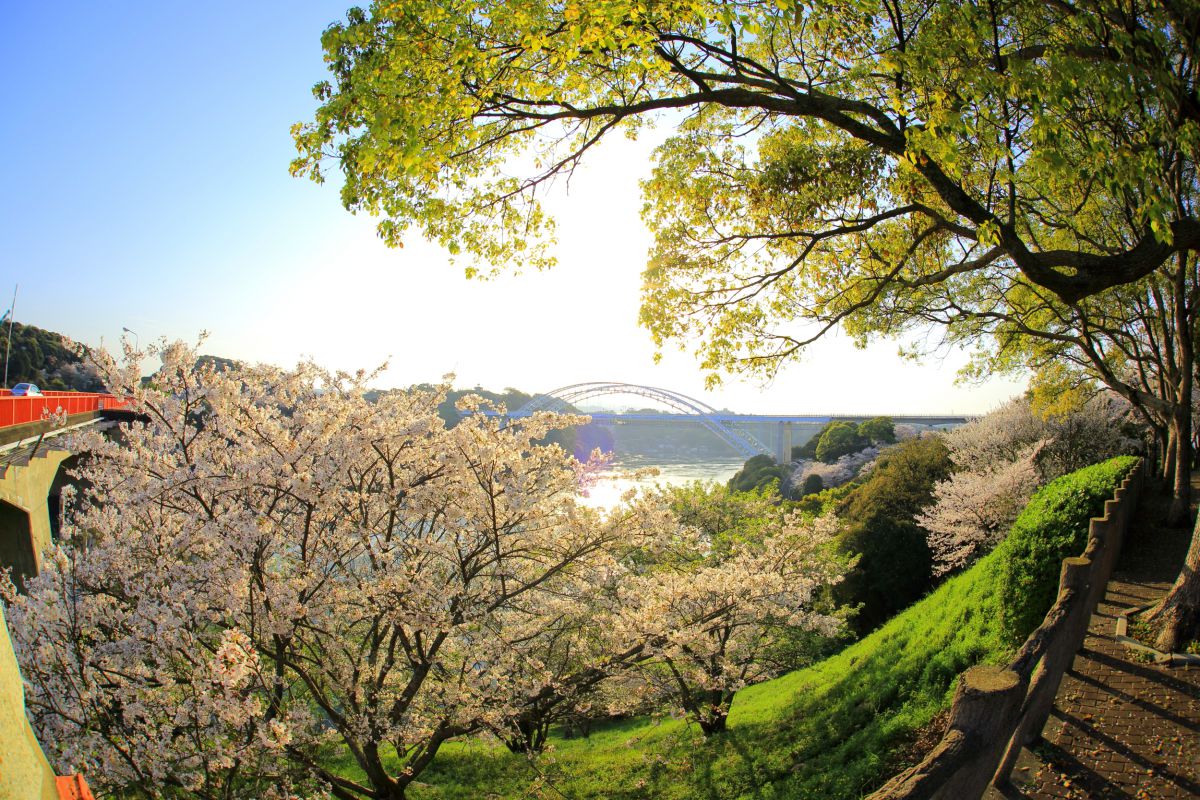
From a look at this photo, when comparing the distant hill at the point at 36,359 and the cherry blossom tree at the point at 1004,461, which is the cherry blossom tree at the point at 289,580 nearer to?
the cherry blossom tree at the point at 1004,461

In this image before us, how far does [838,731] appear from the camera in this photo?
842 centimetres

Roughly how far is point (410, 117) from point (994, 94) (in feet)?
16.4

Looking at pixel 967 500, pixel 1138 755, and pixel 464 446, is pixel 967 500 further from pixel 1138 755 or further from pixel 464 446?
pixel 464 446

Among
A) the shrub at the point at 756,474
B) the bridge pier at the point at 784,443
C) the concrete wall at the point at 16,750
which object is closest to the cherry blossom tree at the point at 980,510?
the concrete wall at the point at 16,750

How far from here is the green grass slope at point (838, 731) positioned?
7207 millimetres

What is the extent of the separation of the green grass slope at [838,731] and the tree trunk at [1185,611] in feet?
3.92

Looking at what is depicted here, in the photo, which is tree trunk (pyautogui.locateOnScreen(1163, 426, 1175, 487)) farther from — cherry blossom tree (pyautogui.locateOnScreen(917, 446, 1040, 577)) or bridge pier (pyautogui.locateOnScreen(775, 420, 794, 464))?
bridge pier (pyautogui.locateOnScreen(775, 420, 794, 464))

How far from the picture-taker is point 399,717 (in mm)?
6516

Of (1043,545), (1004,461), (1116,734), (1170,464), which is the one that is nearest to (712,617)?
(1043,545)

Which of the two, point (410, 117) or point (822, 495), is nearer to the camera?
point (410, 117)

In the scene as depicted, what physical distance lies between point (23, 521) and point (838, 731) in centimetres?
2022

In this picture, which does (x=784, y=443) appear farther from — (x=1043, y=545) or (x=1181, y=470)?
(x=1043, y=545)

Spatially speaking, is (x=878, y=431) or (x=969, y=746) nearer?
(x=969, y=746)

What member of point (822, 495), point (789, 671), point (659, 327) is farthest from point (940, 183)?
point (822, 495)
